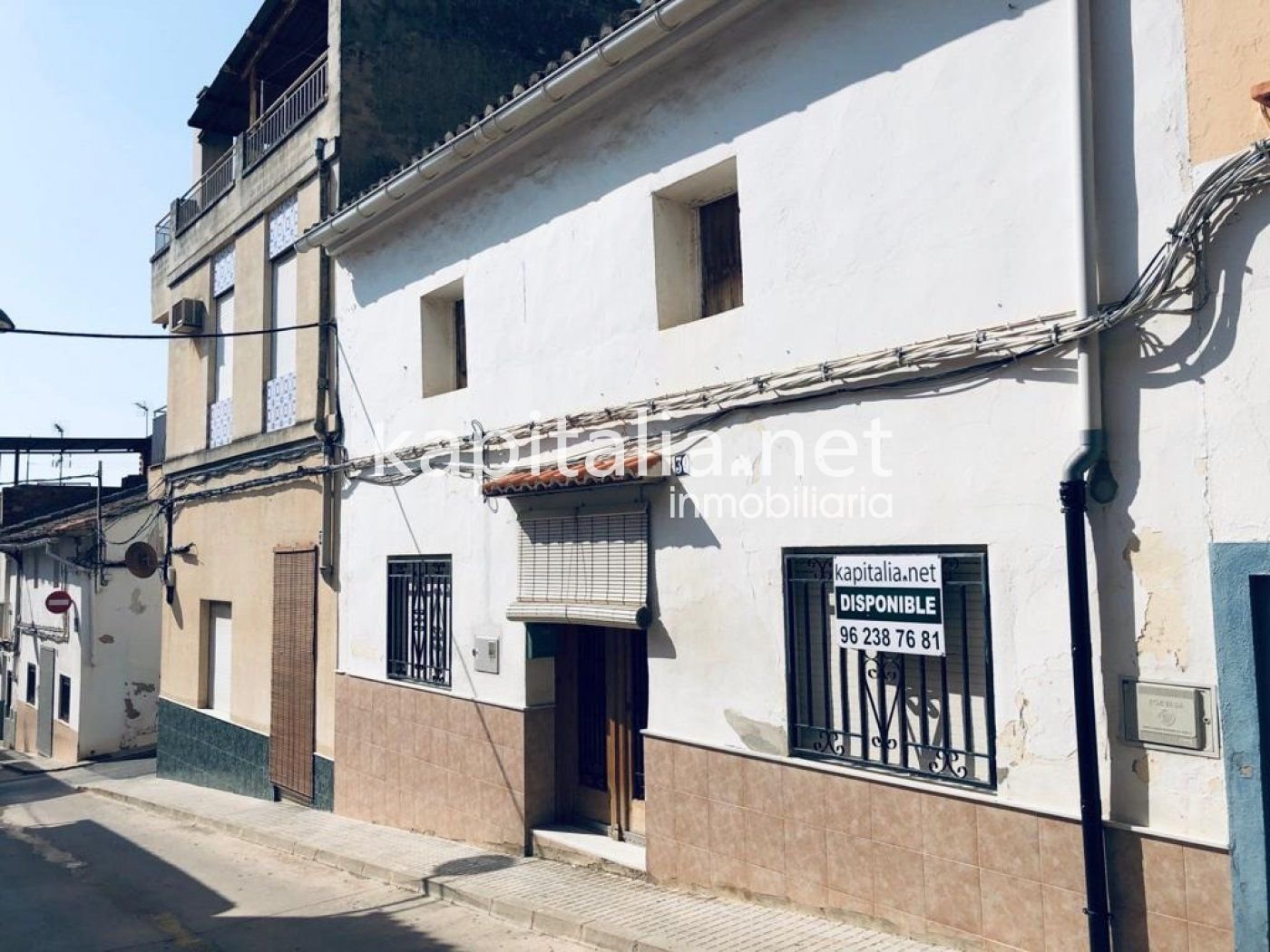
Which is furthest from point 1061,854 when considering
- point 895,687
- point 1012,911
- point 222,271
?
point 222,271

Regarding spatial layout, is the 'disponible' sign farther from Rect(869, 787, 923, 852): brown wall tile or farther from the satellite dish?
the satellite dish

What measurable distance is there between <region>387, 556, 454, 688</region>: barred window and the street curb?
66.3 inches

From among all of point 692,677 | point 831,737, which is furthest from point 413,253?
point 831,737

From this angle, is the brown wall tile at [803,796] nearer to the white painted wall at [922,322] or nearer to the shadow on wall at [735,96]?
the white painted wall at [922,322]

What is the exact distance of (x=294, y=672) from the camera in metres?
12.0

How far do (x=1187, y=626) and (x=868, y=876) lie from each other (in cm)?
Result: 220

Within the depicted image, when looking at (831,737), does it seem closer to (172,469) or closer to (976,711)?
(976,711)

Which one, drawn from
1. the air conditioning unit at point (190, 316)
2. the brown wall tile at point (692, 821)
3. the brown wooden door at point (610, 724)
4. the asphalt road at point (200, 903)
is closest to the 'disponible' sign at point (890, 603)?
the brown wall tile at point (692, 821)

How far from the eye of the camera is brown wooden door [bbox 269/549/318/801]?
11672 mm

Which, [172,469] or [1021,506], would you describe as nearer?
[1021,506]

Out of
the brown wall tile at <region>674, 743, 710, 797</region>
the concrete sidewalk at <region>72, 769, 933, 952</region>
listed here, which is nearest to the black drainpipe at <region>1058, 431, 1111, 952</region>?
the concrete sidewalk at <region>72, 769, 933, 952</region>

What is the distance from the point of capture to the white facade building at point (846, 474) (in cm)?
461

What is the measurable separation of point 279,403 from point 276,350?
0.77 metres

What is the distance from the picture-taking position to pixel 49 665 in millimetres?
23188
